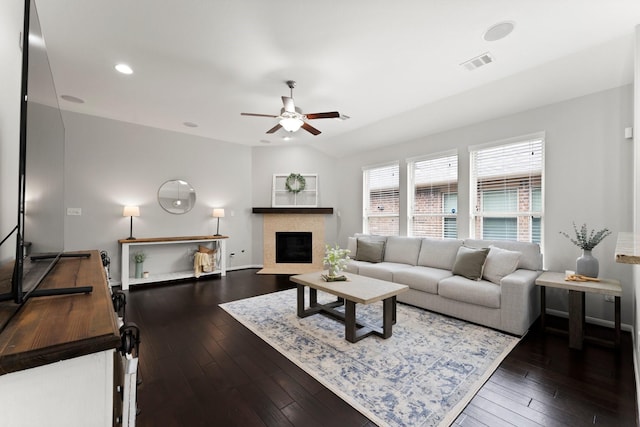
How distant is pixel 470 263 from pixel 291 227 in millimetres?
3853

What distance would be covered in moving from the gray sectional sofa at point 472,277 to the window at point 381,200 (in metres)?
0.95

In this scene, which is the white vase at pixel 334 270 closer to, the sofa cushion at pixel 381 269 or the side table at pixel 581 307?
the sofa cushion at pixel 381 269

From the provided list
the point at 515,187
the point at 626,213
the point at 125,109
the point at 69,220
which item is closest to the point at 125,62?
the point at 125,109

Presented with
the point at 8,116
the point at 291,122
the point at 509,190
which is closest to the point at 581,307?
the point at 509,190

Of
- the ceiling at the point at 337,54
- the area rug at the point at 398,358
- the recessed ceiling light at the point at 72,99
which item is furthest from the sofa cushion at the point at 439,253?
the recessed ceiling light at the point at 72,99

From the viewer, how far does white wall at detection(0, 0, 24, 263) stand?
1405 mm

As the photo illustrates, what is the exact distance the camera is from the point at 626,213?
2924mm

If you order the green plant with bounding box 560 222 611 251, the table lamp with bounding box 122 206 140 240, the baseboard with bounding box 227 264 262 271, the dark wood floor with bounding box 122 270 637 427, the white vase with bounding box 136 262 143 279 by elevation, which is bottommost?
the dark wood floor with bounding box 122 270 637 427

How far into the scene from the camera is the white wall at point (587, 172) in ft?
9.64

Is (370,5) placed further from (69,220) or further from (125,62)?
(69,220)

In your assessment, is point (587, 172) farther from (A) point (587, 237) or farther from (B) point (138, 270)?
(B) point (138, 270)

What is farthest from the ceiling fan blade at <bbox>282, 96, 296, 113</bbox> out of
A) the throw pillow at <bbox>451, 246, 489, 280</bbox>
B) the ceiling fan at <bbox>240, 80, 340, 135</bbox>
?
the throw pillow at <bbox>451, 246, 489, 280</bbox>

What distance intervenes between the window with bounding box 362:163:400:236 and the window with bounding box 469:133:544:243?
141 centimetres

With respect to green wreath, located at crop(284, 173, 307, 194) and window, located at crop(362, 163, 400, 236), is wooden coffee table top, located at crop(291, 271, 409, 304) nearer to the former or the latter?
window, located at crop(362, 163, 400, 236)
